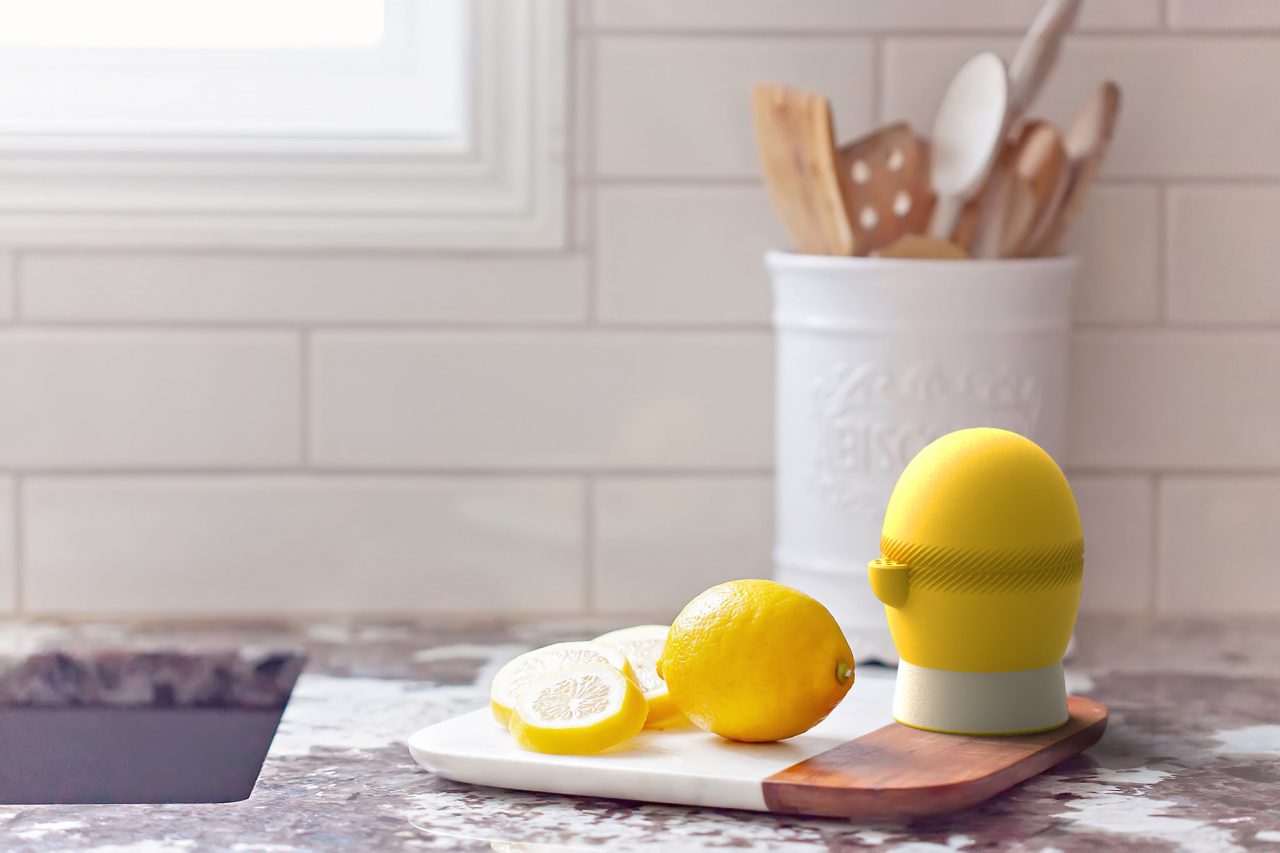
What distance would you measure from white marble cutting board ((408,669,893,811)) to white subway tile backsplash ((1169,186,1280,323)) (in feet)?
1.77

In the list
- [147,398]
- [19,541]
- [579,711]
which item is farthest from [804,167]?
[19,541]

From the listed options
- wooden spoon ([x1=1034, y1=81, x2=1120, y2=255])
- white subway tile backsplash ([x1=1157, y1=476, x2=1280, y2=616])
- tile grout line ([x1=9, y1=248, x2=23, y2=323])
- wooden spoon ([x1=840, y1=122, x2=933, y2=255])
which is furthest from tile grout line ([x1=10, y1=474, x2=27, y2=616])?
white subway tile backsplash ([x1=1157, y1=476, x2=1280, y2=616])

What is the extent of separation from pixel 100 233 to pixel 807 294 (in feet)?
1.86

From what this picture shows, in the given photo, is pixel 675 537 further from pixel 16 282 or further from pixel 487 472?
pixel 16 282

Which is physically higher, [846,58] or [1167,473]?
[846,58]

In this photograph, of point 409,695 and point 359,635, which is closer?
point 409,695

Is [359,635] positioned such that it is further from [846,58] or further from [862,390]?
[846,58]

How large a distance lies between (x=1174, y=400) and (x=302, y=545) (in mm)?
716

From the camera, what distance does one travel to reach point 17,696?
1084mm

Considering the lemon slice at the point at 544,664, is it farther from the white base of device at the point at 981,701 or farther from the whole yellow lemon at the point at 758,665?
the white base of device at the point at 981,701

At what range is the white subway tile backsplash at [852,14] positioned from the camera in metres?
1.17

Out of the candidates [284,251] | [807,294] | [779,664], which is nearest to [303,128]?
[284,251]

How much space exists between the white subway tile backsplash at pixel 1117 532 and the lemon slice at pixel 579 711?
54cm

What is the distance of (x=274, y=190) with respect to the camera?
3.90 feet
